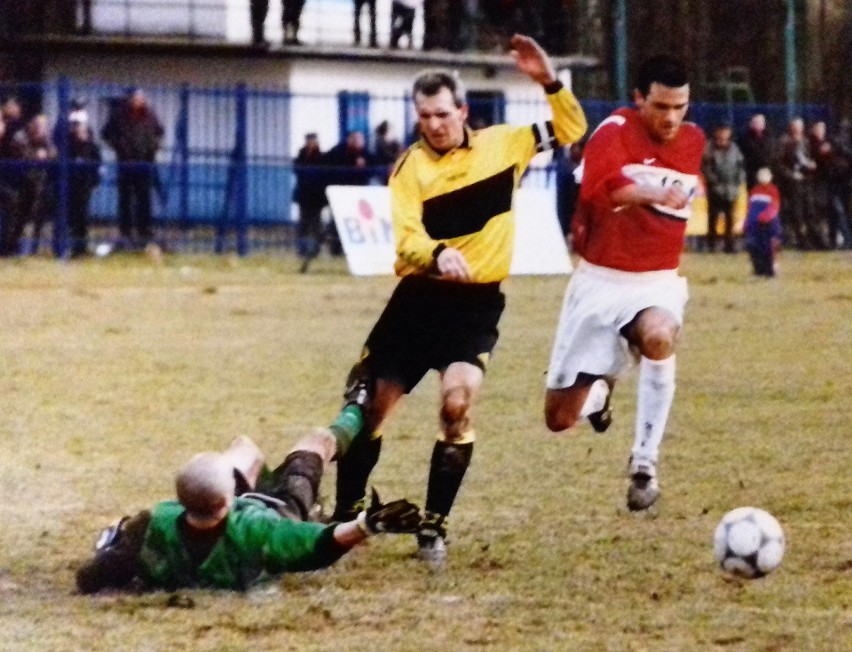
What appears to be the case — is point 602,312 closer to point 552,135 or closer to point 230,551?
point 552,135

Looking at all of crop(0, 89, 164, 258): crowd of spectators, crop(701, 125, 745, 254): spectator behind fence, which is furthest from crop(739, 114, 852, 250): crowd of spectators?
crop(0, 89, 164, 258): crowd of spectators

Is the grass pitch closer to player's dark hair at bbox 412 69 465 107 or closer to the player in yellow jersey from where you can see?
the player in yellow jersey

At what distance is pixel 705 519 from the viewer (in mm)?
8312

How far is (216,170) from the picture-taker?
2839 centimetres

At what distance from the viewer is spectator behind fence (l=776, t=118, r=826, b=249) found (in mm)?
29156

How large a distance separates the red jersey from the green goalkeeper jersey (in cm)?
267

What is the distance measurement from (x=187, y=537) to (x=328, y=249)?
810 inches

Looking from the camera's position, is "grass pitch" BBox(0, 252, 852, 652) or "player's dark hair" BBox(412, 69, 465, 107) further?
"player's dark hair" BBox(412, 69, 465, 107)

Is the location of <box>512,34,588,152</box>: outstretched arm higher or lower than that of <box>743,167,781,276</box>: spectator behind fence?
higher

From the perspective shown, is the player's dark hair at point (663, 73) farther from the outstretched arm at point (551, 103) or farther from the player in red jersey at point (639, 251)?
the outstretched arm at point (551, 103)

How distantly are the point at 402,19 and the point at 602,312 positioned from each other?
92.6 feet

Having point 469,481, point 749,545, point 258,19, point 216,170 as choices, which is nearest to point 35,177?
point 216,170

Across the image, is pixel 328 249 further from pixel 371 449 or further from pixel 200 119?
pixel 371 449

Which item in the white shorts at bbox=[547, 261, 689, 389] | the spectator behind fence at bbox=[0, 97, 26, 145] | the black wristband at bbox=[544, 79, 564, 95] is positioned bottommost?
the white shorts at bbox=[547, 261, 689, 389]
